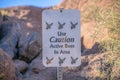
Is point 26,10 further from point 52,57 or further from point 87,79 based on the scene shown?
point 52,57

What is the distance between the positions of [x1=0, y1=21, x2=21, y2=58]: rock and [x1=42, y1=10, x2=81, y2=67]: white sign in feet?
22.5

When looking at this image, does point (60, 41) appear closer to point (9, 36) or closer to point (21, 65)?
point (21, 65)

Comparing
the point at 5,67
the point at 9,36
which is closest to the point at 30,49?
the point at 9,36

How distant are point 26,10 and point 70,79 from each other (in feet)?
95.3

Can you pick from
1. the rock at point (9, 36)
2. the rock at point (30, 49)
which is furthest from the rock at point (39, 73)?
the rock at point (9, 36)

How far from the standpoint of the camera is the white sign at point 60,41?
7191 millimetres

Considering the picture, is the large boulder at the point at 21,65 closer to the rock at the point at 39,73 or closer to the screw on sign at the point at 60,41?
the rock at the point at 39,73

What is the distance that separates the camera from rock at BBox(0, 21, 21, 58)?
47.0 feet

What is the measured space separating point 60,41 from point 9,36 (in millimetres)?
8266

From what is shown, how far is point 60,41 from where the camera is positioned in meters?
7.21

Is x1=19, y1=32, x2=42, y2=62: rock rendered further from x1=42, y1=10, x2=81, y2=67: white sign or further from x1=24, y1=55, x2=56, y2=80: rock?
x1=42, y1=10, x2=81, y2=67: white sign

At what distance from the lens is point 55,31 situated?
721 centimetres

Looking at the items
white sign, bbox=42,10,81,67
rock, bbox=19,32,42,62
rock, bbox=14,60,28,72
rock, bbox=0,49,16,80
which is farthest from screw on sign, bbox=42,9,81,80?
rock, bbox=19,32,42,62

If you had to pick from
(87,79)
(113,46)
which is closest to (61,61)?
(113,46)
